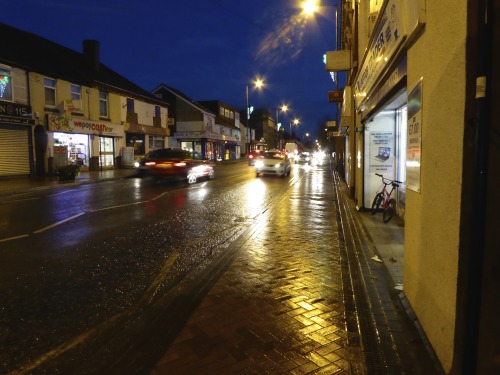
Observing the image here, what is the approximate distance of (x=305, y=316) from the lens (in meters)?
4.25

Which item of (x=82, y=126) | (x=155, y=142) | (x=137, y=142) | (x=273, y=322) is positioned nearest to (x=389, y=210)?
(x=273, y=322)

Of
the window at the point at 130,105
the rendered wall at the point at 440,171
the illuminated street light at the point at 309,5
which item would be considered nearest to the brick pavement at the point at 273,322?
the rendered wall at the point at 440,171

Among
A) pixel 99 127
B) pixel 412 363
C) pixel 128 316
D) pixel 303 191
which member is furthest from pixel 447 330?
pixel 99 127

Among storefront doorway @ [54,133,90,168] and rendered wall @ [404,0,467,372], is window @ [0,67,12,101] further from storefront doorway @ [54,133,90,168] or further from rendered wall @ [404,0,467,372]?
rendered wall @ [404,0,467,372]

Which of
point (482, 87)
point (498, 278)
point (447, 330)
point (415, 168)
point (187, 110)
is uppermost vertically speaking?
point (187, 110)

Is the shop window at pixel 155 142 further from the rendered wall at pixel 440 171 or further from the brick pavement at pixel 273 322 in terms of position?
the rendered wall at pixel 440 171

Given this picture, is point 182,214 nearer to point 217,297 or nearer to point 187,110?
point 217,297

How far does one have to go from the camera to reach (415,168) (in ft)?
12.9

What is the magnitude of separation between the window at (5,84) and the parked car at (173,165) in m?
8.62

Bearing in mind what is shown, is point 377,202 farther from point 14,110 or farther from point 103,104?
point 103,104

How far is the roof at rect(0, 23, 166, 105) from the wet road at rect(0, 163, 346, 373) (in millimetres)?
13396

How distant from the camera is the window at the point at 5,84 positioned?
21.2m

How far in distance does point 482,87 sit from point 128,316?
382 cm

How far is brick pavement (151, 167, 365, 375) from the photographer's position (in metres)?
3.32
